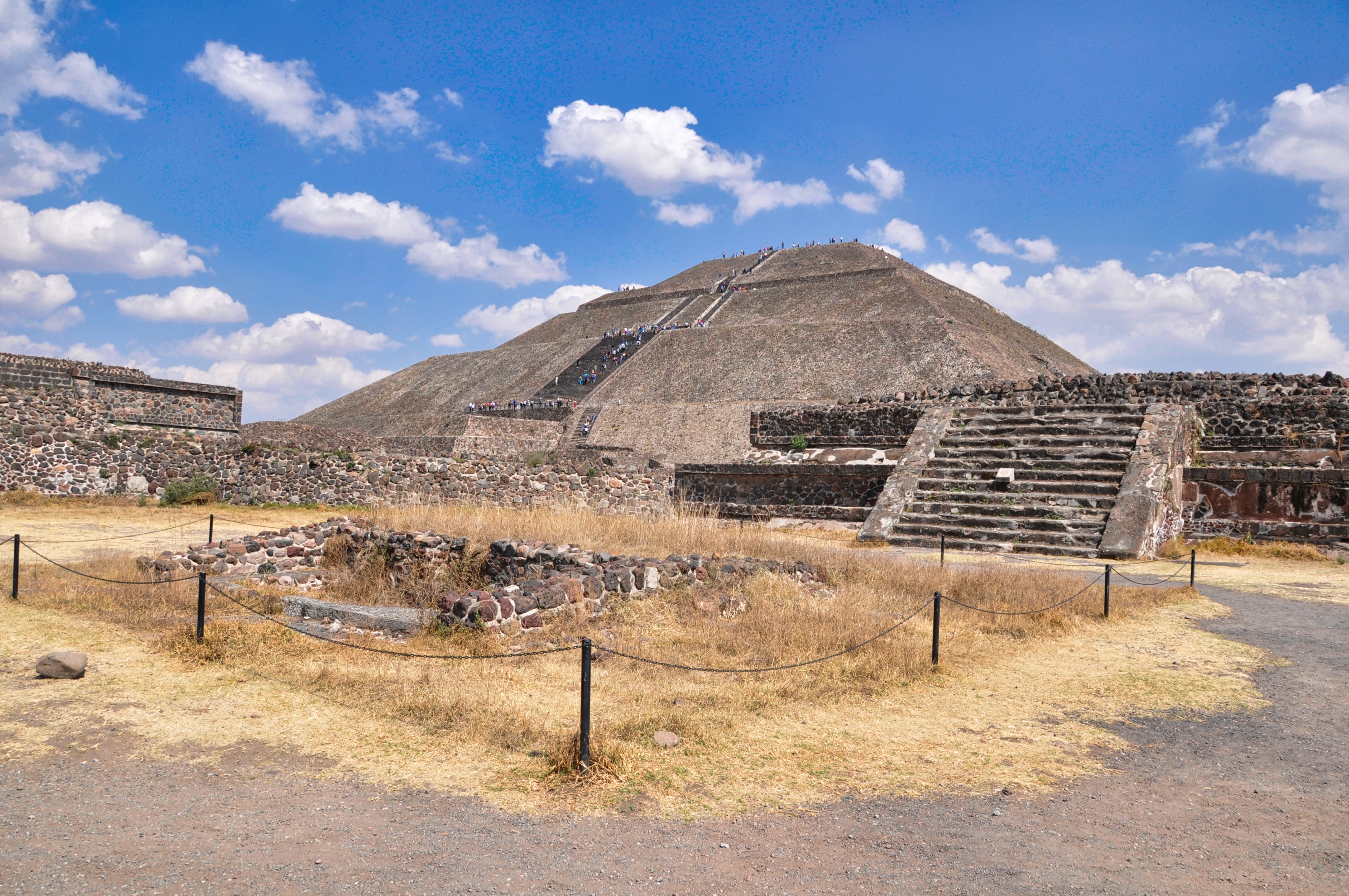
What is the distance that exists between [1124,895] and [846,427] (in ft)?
55.0

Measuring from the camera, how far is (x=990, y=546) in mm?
12938

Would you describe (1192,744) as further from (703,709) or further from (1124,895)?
(703,709)

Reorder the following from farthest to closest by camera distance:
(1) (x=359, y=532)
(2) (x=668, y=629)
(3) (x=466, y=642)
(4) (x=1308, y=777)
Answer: (1) (x=359, y=532), (2) (x=668, y=629), (3) (x=466, y=642), (4) (x=1308, y=777)

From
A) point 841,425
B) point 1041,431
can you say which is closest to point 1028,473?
point 1041,431

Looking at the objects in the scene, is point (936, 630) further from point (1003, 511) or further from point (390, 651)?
point (1003, 511)

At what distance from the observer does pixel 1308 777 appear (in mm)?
4223

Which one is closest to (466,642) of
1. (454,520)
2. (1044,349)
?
(454,520)

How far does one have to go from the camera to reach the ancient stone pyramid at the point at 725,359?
41438 millimetres

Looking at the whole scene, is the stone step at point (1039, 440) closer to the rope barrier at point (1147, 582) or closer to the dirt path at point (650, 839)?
the rope barrier at point (1147, 582)

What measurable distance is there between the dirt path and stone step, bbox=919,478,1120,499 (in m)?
10.1

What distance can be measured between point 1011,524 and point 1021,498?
861mm

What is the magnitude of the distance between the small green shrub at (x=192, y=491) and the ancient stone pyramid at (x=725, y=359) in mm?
18283

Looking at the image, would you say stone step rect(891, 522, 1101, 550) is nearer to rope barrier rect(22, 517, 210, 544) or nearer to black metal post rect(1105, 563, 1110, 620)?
black metal post rect(1105, 563, 1110, 620)

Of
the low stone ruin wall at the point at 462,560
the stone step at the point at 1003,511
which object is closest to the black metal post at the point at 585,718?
the low stone ruin wall at the point at 462,560
